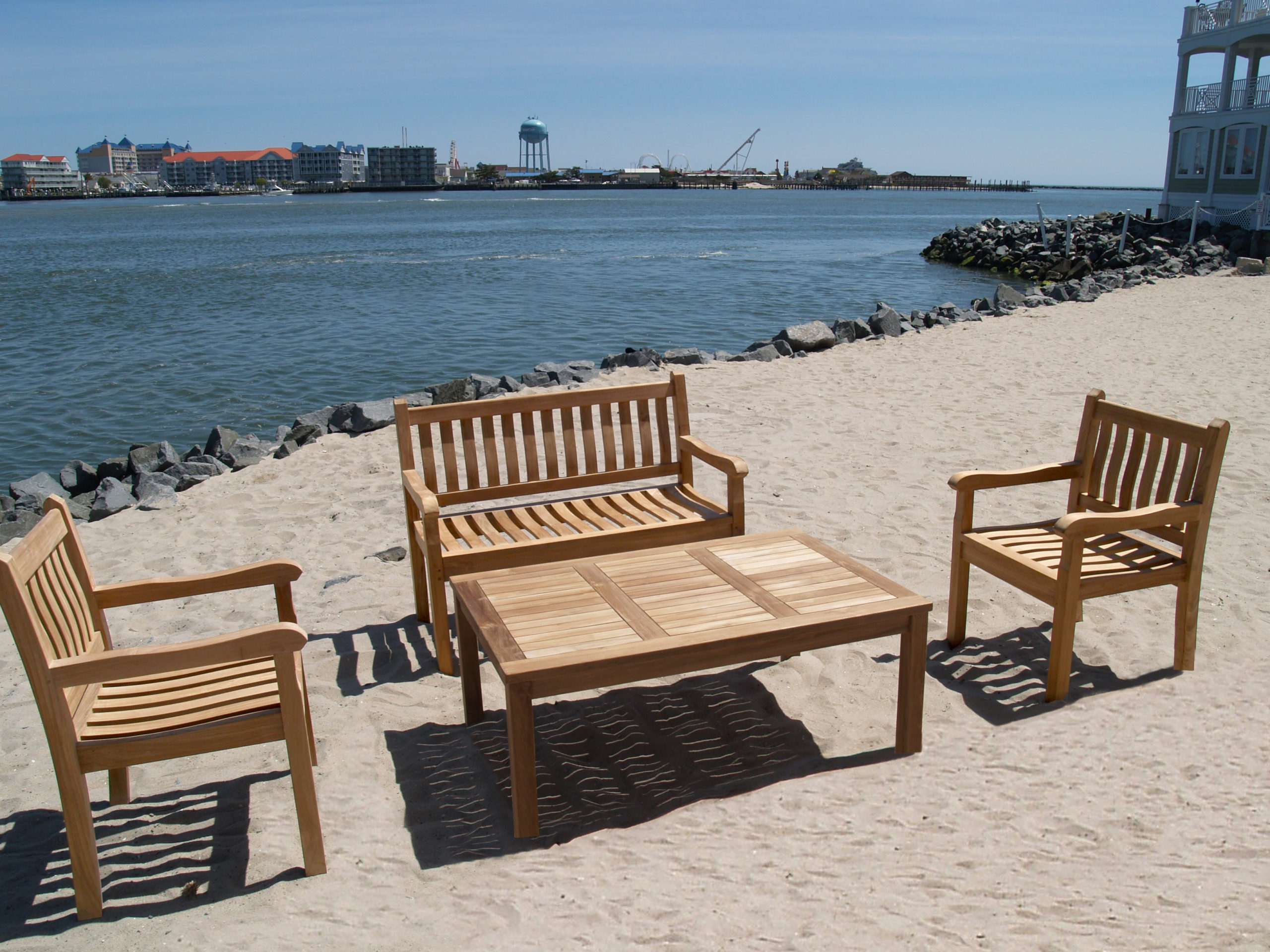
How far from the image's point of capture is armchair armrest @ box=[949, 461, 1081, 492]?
14.3ft

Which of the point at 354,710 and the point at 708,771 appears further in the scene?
the point at 354,710

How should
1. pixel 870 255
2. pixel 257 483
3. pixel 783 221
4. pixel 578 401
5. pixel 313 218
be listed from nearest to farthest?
pixel 578 401 → pixel 257 483 → pixel 870 255 → pixel 783 221 → pixel 313 218

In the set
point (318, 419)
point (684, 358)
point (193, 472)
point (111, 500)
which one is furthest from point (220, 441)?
point (684, 358)

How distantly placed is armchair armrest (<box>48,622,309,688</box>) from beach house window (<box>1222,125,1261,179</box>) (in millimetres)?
33003

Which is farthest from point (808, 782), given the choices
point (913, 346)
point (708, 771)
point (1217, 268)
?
point (1217, 268)

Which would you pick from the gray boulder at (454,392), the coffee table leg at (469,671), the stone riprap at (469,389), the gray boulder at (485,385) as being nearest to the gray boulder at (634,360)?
the stone riprap at (469,389)

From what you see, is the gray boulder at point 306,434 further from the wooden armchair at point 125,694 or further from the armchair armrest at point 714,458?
the wooden armchair at point 125,694

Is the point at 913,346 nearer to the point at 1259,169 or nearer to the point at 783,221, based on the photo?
the point at 1259,169

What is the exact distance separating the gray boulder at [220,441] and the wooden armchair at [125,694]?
7015mm

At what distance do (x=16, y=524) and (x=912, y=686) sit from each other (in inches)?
295

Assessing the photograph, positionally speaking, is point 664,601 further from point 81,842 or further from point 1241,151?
point 1241,151

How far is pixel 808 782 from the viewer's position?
341cm

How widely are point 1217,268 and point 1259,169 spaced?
22.5 ft

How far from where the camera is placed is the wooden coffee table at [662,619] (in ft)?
10.2
